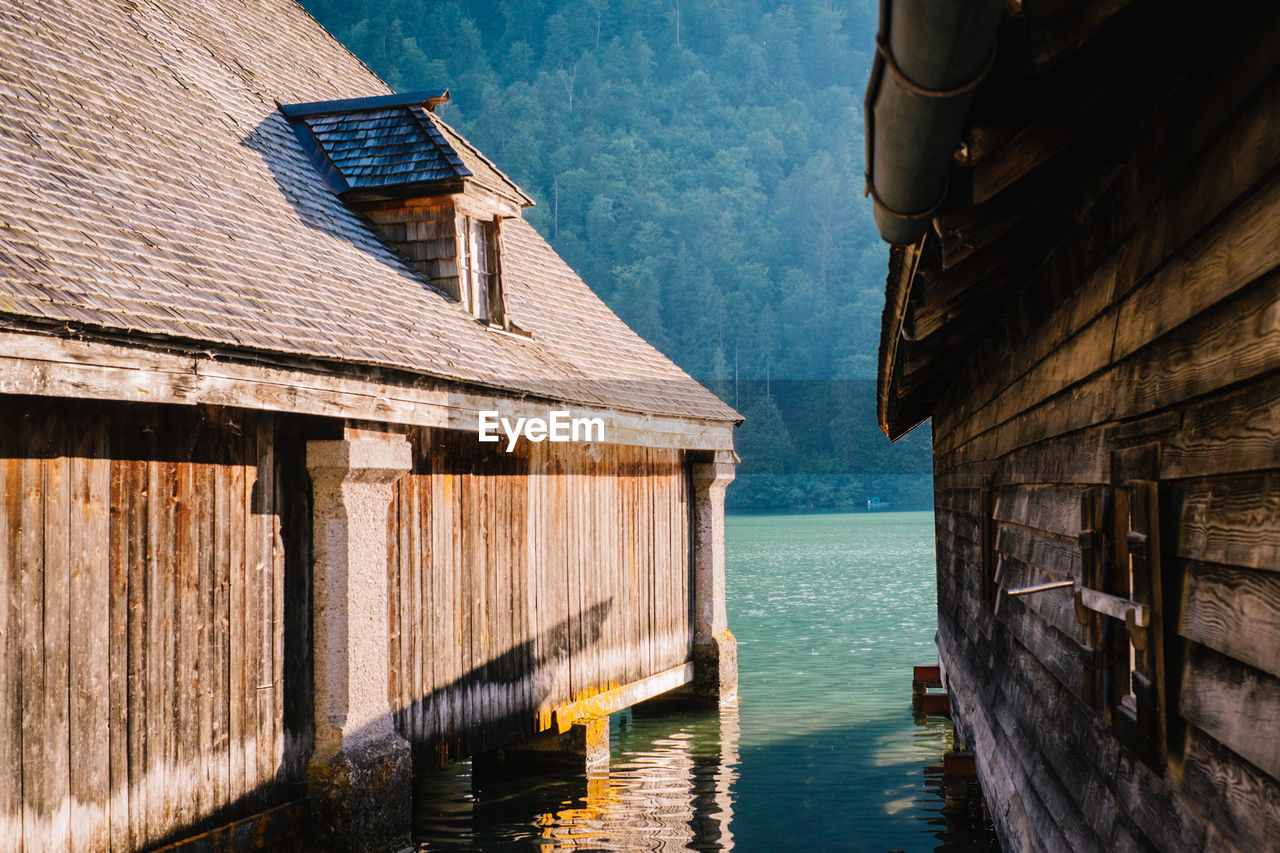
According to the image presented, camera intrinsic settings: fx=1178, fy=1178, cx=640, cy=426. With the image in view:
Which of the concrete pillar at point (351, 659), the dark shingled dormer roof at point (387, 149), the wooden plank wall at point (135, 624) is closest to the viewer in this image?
the wooden plank wall at point (135, 624)

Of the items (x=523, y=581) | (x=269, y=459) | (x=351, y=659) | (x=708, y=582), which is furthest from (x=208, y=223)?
(x=708, y=582)

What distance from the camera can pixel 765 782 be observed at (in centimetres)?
1086

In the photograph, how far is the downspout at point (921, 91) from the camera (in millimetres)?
2031

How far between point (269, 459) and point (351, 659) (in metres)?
1.39

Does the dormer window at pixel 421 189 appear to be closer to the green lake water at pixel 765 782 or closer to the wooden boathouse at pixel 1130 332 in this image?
the green lake water at pixel 765 782

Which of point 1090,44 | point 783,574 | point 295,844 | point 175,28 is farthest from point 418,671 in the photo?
point 783,574

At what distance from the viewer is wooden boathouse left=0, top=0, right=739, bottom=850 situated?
218 inches

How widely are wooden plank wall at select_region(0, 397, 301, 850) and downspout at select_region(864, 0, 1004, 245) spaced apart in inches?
168

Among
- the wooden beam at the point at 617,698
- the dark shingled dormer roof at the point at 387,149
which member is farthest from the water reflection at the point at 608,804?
the dark shingled dormer roof at the point at 387,149

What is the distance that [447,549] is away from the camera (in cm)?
891

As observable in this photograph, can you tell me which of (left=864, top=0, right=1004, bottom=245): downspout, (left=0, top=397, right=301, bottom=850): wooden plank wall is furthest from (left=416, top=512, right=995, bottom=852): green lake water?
(left=864, top=0, right=1004, bottom=245): downspout

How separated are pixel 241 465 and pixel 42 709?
182cm

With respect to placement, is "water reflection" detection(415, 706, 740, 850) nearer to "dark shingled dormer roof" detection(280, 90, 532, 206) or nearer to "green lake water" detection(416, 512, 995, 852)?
"green lake water" detection(416, 512, 995, 852)

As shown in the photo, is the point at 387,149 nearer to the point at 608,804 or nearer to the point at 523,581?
the point at 523,581
